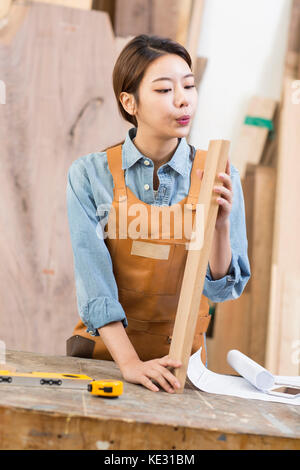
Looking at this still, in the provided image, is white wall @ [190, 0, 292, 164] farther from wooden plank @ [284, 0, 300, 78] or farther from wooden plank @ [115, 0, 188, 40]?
wooden plank @ [115, 0, 188, 40]

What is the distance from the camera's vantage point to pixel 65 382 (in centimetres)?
115

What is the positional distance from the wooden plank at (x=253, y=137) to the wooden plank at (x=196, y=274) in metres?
1.73

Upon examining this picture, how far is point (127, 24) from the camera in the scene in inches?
111

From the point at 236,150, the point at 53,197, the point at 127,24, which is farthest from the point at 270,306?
the point at 127,24

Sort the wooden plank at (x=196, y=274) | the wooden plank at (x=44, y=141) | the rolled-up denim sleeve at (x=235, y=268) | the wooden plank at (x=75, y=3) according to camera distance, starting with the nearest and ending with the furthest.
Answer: the wooden plank at (x=196, y=274)
the rolled-up denim sleeve at (x=235, y=268)
the wooden plank at (x=44, y=141)
the wooden plank at (x=75, y=3)

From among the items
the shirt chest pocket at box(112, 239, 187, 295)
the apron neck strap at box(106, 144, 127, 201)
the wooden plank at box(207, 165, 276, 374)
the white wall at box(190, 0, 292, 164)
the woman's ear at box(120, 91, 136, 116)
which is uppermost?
the white wall at box(190, 0, 292, 164)

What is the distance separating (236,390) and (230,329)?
5.52 ft

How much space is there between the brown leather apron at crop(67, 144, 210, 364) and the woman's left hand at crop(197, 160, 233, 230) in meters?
0.17

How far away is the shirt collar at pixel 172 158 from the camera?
1559 mm

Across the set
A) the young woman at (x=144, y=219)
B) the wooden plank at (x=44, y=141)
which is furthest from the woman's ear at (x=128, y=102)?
the wooden plank at (x=44, y=141)

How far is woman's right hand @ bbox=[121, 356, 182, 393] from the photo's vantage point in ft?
4.11

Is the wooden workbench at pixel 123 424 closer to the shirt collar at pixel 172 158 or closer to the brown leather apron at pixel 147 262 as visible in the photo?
the brown leather apron at pixel 147 262

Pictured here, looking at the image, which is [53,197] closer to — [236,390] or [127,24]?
[127,24]

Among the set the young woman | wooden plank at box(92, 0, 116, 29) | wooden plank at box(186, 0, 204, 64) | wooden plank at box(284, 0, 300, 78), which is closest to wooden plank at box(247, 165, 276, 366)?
wooden plank at box(284, 0, 300, 78)
